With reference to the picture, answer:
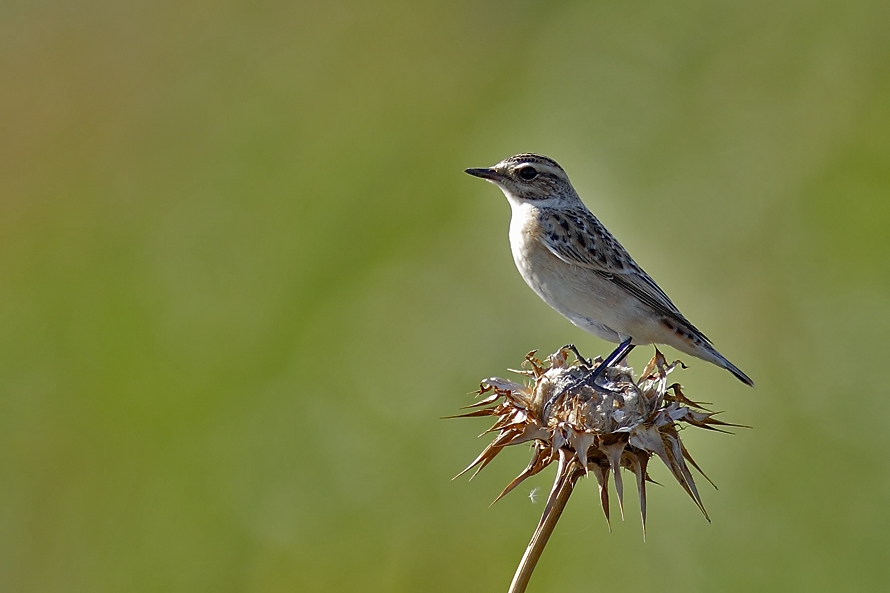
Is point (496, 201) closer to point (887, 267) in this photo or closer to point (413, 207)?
point (413, 207)

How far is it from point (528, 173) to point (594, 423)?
2.91 m

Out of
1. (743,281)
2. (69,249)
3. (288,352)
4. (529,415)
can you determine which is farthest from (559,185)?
(69,249)

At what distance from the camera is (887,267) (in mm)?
9109

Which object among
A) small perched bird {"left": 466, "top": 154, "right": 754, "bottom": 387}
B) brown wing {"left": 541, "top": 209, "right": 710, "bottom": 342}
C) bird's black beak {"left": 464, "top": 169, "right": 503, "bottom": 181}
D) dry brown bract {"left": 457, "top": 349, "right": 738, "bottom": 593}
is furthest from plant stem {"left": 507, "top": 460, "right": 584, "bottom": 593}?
bird's black beak {"left": 464, "top": 169, "right": 503, "bottom": 181}

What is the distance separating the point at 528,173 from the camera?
6598 millimetres

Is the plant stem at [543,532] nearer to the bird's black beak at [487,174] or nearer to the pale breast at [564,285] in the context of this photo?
the pale breast at [564,285]

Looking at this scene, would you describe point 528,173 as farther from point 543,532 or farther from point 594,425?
point 543,532

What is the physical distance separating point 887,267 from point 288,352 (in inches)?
256

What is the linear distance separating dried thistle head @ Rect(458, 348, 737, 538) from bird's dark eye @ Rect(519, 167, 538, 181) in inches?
94.9

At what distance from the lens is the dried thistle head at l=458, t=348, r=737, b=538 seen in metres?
3.81

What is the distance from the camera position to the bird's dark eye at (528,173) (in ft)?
21.6

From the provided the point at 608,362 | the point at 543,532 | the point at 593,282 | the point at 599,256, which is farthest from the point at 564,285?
the point at 543,532

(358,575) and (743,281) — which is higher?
(743,281)

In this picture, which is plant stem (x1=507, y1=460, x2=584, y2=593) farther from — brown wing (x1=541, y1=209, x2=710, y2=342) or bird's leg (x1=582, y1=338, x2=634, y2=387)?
brown wing (x1=541, y1=209, x2=710, y2=342)
